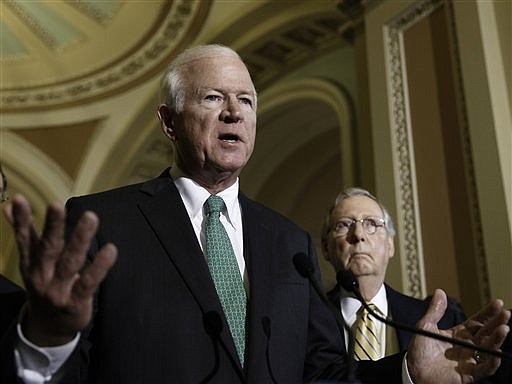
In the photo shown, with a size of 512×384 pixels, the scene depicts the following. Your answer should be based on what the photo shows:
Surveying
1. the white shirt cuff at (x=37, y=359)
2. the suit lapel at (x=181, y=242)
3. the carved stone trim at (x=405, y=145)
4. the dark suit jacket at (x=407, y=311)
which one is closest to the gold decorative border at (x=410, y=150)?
the carved stone trim at (x=405, y=145)

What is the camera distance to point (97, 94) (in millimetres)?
9258

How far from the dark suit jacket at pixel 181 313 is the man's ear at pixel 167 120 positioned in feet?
0.65

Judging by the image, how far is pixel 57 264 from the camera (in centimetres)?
116

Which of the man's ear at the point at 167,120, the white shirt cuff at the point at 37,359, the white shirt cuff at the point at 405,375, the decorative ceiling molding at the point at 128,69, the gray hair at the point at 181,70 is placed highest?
the decorative ceiling molding at the point at 128,69

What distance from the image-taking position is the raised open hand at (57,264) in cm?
112

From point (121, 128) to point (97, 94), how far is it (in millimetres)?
688

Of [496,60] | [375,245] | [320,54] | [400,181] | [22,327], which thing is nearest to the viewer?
[22,327]

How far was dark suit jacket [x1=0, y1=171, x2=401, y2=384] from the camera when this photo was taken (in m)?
1.48

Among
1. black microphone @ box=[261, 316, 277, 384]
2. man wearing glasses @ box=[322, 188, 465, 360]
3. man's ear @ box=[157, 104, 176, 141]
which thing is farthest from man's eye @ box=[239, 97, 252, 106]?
man wearing glasses @ box=[322, 188, 465, 360]

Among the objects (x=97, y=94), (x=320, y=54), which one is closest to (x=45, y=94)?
(x=97, y=94)

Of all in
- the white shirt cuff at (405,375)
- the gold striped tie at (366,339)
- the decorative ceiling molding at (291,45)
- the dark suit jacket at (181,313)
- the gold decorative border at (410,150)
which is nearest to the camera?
the dark suit jacket at (181,313)

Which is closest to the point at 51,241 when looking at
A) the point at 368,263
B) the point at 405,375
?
the point at 405,375

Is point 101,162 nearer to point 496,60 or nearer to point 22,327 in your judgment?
point 496,60

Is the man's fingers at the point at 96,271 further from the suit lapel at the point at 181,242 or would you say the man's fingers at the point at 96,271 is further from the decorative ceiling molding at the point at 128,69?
the decorative ceiling molding at the point at 128,69
